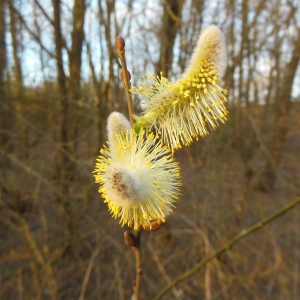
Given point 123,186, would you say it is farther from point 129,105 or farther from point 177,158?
point 177,158

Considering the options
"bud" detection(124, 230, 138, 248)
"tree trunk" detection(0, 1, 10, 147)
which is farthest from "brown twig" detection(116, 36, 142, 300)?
"tree trunk" detection(0, 1, 10, 147)

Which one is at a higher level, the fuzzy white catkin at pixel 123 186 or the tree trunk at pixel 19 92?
the tree trunk at pixel 19 92

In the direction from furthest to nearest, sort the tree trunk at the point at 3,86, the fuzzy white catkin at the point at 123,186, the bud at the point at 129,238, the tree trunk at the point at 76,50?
the tree trunk at the point at 3,86, the tree trunk at the point at 76,50, the bud at the point at 129,238, the fuzzy white catkin at the point at 123,186

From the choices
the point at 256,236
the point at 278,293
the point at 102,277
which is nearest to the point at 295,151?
the point at 256,236

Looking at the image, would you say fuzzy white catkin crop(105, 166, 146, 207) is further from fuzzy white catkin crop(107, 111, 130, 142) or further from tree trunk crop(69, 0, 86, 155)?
tree trunk crop(69, 0, 86, 155)

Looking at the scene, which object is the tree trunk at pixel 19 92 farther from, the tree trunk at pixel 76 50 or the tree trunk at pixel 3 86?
the tree trunk at pixel 76 50

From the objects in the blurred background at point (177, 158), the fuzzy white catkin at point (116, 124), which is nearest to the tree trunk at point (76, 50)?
the blurred background at point (177, 158)

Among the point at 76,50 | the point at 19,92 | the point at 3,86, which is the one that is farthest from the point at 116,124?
the point at 3,86

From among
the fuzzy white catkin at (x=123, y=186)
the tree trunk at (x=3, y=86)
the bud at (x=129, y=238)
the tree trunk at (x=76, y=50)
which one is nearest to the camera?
the fuzzy white catkin at (x=123, y=186)

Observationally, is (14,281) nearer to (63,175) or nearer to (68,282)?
(68,282)
